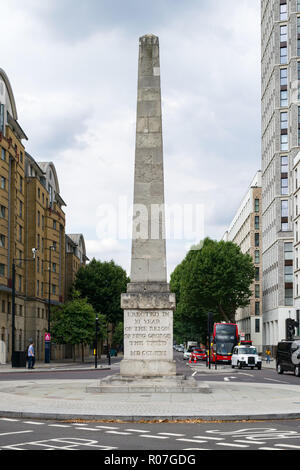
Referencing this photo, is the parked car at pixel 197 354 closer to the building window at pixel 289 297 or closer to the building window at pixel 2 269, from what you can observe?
the building window at pixel 289 297

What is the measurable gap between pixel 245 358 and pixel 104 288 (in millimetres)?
38223

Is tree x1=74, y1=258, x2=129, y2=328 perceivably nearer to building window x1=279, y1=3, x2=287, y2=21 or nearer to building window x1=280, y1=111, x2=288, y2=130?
building window x1=280, y1=111, x2=288, y2=130

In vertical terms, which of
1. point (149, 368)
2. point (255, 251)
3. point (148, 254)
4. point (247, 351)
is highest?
point (255, 251)

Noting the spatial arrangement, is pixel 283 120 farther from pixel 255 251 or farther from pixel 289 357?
pixel 289 357

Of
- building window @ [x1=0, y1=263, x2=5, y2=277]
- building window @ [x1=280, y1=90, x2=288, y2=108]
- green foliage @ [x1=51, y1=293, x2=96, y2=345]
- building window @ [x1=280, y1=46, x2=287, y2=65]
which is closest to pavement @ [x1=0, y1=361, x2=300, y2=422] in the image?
building window @ [x1=0, y1=263, x2=5, y2=277]

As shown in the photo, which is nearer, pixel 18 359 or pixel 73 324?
pixel 18 359

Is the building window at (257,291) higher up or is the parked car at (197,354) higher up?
the building window at (257,291)

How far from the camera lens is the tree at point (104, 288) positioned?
89.2 meters

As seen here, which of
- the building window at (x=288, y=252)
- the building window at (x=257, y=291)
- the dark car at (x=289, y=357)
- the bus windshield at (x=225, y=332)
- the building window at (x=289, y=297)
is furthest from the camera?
the building window at (x=257, y=291)

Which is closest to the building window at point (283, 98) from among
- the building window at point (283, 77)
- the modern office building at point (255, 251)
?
the building window at point (283, 77)

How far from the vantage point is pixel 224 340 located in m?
66.2

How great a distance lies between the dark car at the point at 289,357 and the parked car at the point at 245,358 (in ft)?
31.2

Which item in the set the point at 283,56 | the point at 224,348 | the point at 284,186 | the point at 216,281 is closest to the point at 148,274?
the point at 224,348

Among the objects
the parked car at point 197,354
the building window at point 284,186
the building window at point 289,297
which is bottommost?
the parked car at point 197,354
